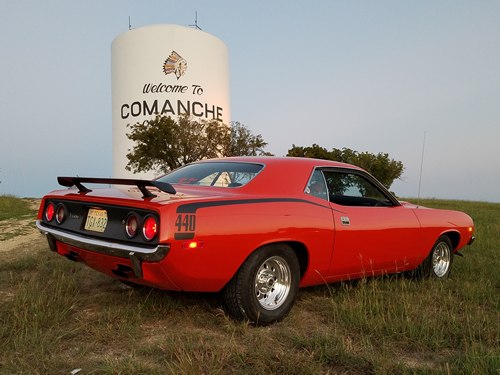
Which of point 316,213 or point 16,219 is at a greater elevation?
point 316,213

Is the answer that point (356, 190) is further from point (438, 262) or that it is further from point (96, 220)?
point (96, 220)

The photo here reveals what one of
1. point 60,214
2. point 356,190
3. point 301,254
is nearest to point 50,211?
point 60,214

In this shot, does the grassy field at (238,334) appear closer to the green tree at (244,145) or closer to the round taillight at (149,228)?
the round taillight at (149,228)

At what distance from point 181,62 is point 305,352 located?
37556 mm

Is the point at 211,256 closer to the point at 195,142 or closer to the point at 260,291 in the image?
the point at 260,291

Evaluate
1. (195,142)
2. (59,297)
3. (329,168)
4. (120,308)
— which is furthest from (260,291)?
(195,142)

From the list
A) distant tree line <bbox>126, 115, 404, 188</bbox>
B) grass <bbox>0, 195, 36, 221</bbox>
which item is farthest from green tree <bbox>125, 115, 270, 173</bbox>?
grass <bbox>0, 195, 36, 221</bbox>

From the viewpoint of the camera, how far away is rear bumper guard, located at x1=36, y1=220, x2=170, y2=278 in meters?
2.98

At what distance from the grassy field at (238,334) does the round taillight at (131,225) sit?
69 cm

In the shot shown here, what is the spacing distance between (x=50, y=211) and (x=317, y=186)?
2413mm

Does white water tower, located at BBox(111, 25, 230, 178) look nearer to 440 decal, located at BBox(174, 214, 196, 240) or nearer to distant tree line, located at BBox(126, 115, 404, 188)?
distant tree line, located at BBox(126, 115, 404, 188)

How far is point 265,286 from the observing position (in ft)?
12.0

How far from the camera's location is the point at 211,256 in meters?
3.15

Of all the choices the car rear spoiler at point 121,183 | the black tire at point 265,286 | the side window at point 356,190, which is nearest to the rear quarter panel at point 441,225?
the side window at point 356,190
